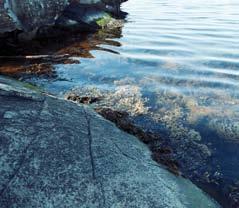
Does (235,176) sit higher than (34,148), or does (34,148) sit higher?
(34,148)

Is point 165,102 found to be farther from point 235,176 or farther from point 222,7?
point 222,7

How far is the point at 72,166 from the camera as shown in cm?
534

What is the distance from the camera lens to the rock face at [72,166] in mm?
4930

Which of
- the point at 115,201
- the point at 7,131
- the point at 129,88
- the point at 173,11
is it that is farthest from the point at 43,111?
the point at 173,11

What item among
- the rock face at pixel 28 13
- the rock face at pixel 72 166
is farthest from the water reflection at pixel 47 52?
the rock face at pixel 72 166

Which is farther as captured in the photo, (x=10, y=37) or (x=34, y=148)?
(x=10, y=37)

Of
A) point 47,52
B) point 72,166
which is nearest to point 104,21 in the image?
point 47,52

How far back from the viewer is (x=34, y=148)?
5484 millimetres

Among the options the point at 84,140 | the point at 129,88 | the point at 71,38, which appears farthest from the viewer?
the point at 71,38

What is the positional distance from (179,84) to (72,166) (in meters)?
5.76

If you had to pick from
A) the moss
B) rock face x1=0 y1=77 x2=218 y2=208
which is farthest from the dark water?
the moss

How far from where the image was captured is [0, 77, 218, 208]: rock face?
4930 mm

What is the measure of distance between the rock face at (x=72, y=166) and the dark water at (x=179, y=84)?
3.20 feet

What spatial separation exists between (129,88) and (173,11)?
15519mm
